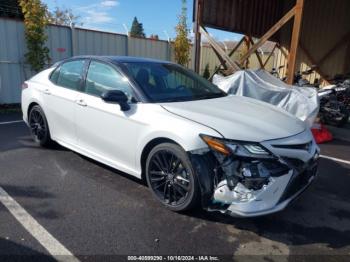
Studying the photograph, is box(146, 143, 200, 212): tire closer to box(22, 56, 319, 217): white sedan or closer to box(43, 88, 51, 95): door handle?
box(22, 56, 319, 217): white sedan

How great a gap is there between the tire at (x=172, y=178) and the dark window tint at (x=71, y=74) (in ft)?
5.53

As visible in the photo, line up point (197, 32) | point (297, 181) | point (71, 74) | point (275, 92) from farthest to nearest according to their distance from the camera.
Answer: point (197, 32), point (275, 92), point (71, 74), point (297, 181)

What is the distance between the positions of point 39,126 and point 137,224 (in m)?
2.80

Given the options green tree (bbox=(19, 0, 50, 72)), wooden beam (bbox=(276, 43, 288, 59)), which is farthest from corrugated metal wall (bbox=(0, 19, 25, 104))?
wooden beam (bbox=(276, 43, 288, 59))

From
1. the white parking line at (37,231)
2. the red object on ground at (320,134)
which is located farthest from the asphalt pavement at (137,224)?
the red object on ground at (320,134)

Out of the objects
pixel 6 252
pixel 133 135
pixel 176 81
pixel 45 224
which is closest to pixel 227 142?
pixel 133 135

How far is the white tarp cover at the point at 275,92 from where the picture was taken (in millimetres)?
6035

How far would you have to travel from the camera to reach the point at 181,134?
9.62 ft

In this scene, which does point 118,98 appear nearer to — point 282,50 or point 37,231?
point 37,231

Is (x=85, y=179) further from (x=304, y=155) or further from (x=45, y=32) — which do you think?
(x=45, y=32)

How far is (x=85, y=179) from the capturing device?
3.91m

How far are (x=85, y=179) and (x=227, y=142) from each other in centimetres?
200

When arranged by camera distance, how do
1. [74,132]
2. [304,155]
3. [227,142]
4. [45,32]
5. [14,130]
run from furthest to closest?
[45,32], [14,130], [74,132], [304,155], [227,142]

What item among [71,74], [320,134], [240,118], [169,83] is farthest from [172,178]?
[320,134]
